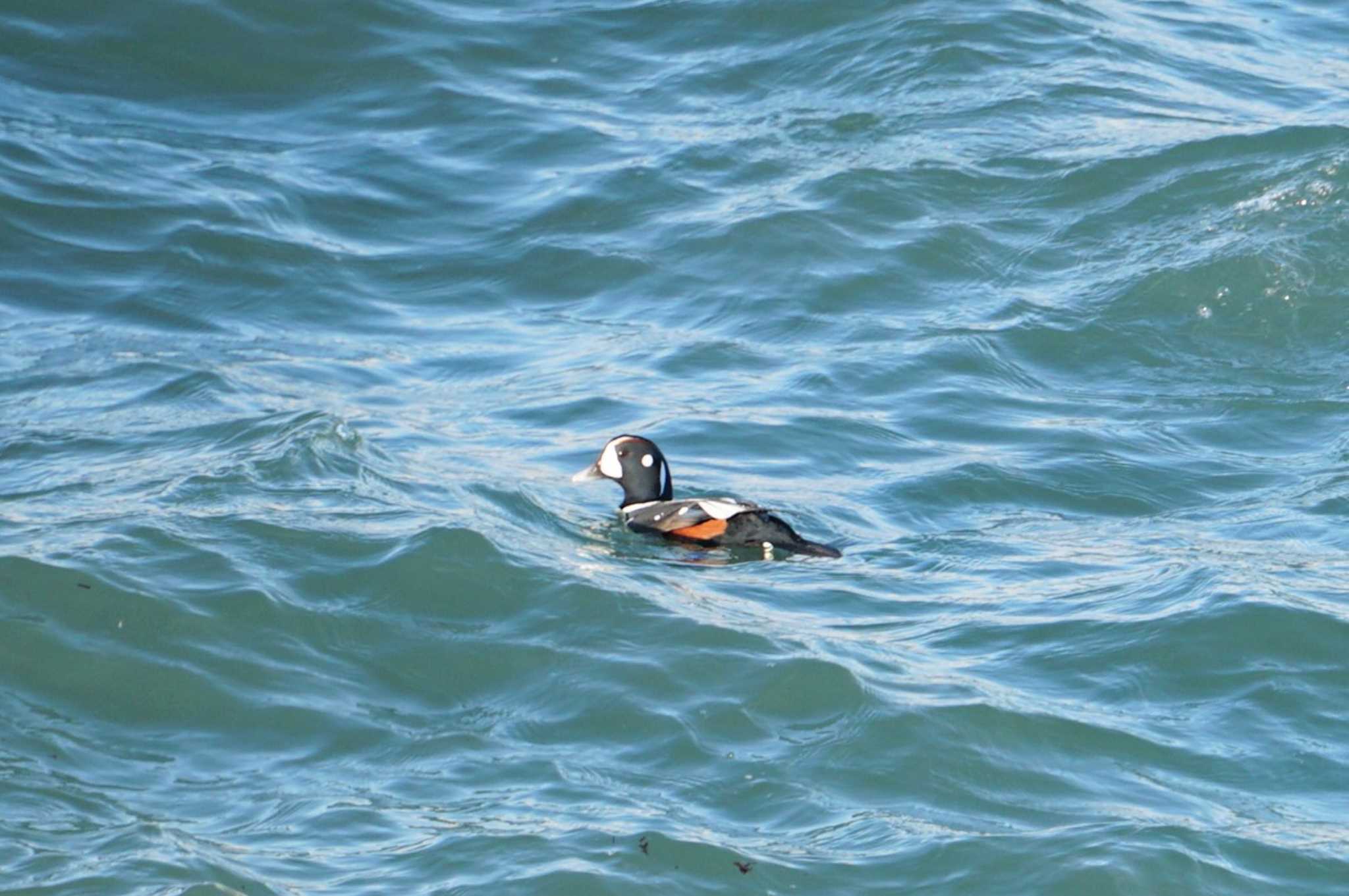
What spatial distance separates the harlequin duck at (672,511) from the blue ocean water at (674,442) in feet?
0.49

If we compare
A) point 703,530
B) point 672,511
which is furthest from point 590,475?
Answer: point 703,530

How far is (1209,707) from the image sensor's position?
664 cm

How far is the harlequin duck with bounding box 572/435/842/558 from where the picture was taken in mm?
8297

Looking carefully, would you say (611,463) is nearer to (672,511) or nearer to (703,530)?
(672,511)

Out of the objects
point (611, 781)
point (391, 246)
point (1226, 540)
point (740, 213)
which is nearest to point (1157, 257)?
point (740, 213)

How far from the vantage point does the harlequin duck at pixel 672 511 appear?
8.30 meters

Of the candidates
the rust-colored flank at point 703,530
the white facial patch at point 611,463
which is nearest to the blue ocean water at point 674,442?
the rust-colored flank at point 703,530

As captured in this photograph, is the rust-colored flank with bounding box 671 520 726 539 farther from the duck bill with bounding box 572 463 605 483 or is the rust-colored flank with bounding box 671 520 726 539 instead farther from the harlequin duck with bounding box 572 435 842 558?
the duck bill with bounding box 572 463 605 483

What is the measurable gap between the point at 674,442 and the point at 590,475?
2.87 ft

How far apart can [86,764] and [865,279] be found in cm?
669

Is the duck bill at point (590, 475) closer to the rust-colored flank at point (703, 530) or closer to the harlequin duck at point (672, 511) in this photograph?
the harlequin duck at point (672, 511)

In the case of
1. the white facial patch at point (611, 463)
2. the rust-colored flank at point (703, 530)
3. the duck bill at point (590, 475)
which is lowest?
the rust-colored flank at point (703, 530)

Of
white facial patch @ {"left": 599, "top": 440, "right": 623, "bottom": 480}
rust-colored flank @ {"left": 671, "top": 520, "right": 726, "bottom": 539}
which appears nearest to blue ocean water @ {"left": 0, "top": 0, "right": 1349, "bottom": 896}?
rust-colored flank @ {"left": 671, "top": 520, "right": 726, "bottom": 539}

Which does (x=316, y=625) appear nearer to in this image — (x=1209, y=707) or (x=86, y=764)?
(x=86, y=764)
